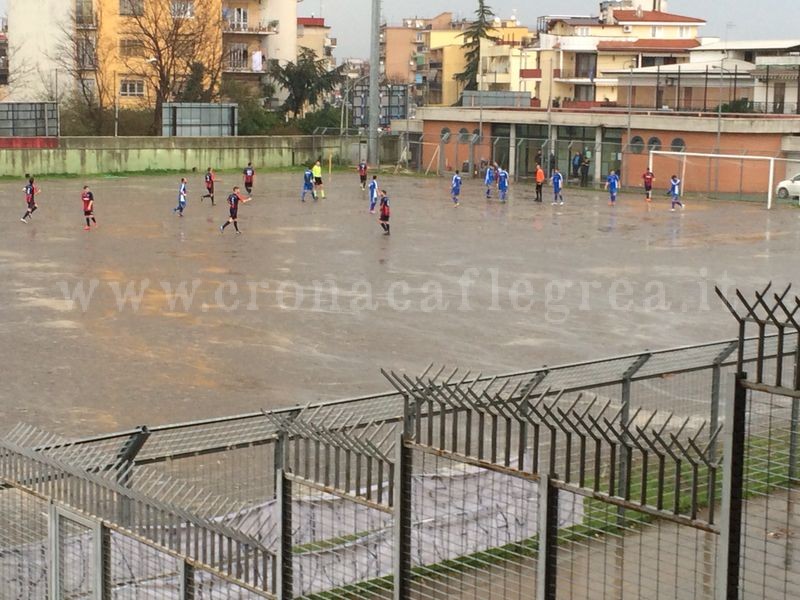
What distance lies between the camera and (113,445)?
30.0 feet

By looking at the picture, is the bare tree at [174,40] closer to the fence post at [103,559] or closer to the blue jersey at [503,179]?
the blue jersey at [503,179]

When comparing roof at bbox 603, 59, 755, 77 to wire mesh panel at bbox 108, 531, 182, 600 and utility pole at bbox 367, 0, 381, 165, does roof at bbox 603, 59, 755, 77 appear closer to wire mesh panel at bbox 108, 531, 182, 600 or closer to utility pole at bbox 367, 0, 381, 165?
utility pole at bbox 367, 0, 381, 165

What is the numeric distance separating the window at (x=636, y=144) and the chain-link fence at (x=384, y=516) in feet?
125

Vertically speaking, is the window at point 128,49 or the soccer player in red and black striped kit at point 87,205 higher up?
the window at point 128,49

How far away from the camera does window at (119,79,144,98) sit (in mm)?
71438

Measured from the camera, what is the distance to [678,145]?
47.2 meters

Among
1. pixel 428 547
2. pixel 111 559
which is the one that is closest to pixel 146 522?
pixel 111 559

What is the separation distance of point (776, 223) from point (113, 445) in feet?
97.6

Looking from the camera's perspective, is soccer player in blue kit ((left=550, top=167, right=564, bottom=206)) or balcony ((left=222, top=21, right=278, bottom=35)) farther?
balcony ((left=222, top=21, right=278, bottom=35))

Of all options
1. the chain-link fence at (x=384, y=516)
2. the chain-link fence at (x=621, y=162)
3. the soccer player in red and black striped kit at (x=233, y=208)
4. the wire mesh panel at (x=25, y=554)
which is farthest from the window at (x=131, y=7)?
the wire mesh panel at (x=25, y=554)

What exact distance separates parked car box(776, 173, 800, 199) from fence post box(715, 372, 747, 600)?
37.9 metres

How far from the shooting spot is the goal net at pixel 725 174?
44.2 m

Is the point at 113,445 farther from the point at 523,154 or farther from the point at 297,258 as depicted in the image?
the point at 523,154

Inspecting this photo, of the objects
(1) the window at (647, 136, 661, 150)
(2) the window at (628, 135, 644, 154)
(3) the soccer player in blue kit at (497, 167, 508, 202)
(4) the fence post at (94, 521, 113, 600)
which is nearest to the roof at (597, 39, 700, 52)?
(2) the window at (628, 135, 644, 154)
